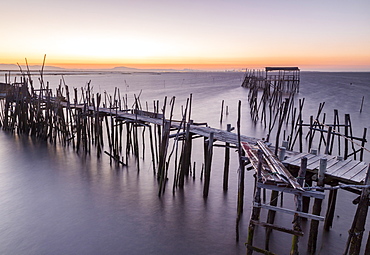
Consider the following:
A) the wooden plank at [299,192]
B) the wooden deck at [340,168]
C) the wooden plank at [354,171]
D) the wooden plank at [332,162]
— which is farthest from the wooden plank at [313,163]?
the wooden plank at [299,192]

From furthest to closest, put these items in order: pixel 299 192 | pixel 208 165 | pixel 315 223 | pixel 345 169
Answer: pixel 208 165 → pixel 345 169 → pixel 315 223 → pixel 299 192

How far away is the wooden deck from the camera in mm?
4723

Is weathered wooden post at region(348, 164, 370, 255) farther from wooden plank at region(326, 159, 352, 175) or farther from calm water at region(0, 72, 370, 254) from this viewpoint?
calm water at region(0, 72, 370, 254)

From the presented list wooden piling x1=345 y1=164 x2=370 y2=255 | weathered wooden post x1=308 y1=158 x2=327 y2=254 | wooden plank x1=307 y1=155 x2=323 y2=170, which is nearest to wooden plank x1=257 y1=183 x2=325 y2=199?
wooden piling x1=345 y1=164 x2=370 y2=255

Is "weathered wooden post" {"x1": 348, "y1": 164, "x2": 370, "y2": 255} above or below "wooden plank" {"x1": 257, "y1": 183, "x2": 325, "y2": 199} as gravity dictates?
below

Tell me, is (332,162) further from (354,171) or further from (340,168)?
(354,171)

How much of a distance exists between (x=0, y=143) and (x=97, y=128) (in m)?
5.58

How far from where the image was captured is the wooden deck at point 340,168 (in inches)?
186

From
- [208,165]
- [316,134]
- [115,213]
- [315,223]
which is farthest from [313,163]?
[316,134]

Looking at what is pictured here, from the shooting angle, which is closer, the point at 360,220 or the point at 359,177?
the point at 360,220

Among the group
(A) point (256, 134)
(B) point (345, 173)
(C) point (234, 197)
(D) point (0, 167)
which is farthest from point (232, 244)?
(A) point (256, 134)

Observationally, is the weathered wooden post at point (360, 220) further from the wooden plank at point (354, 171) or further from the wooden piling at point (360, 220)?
the wooden plank at point (354, 171)

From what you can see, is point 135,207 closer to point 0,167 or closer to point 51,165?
point 51,165

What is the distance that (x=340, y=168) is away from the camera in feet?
17.0
